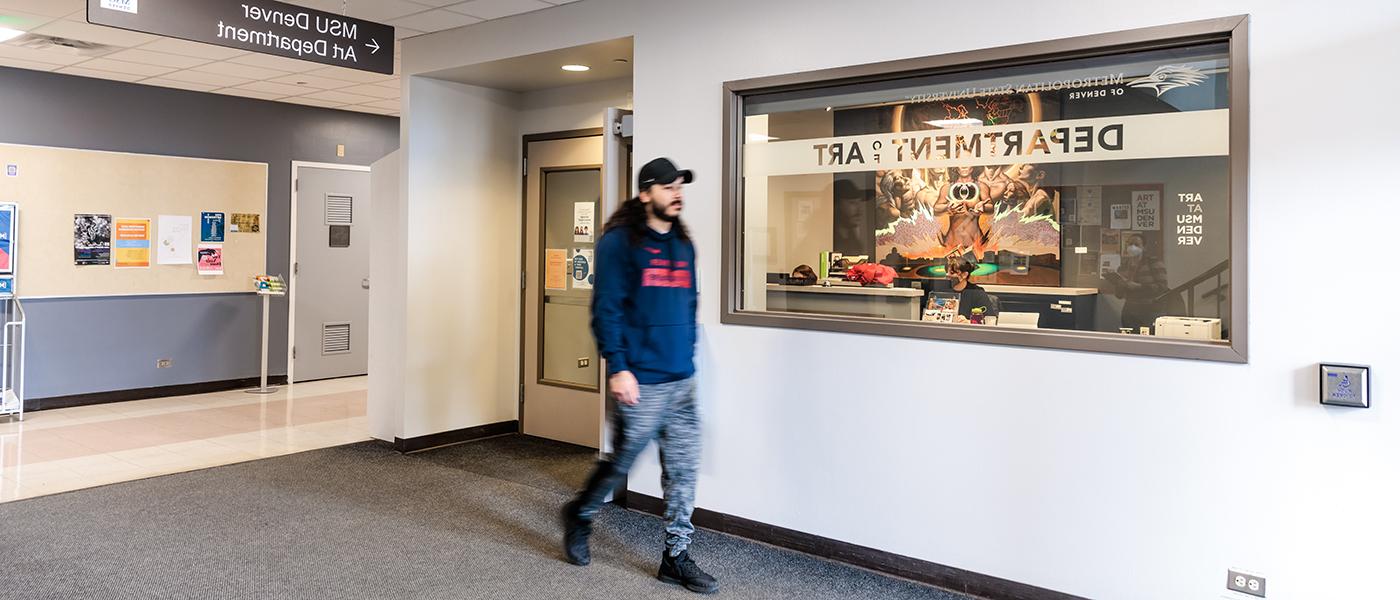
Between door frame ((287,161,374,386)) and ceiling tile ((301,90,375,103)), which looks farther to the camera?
door frame ((287,161,374,386))

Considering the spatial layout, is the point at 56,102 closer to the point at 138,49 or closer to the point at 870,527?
the point at 138,49

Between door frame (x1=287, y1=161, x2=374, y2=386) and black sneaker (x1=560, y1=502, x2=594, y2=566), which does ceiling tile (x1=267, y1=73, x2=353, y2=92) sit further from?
black sneaker (x1=560, y1=502, x2=594, y2=566)

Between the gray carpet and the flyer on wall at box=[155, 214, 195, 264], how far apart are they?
11.3ft

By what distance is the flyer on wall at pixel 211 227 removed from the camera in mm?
7801

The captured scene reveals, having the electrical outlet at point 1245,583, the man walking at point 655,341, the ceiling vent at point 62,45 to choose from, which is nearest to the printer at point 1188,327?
the electrical outlet at point 1245,583

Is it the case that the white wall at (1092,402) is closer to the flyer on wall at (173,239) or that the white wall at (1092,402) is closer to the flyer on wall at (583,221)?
the flyer on wall at (583,221)

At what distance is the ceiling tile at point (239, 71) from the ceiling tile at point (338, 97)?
0.70 m

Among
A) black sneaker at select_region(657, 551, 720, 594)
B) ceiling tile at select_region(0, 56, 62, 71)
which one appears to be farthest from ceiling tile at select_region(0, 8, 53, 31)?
black sneaker at select_region(657, 551, 720, 594)

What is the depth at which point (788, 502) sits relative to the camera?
3.82 metres

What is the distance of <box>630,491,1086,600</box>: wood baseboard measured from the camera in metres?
3.26

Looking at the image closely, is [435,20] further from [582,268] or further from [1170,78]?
[1170,78]

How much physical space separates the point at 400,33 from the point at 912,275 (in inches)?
139

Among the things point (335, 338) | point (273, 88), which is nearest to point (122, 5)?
Answer: point (273, 88)

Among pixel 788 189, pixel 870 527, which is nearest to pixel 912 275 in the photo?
pixel 788 189
